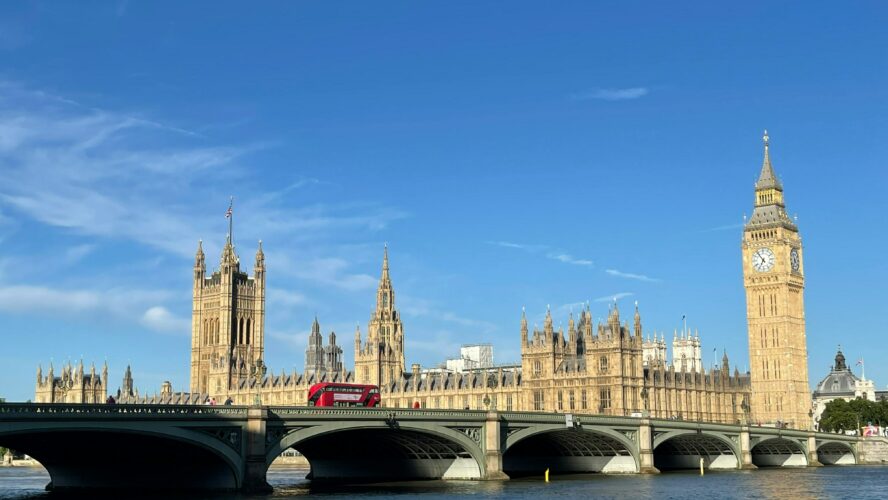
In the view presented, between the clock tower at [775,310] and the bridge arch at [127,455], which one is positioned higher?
the clock tower at [775,310]

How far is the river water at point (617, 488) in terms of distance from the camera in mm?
77375

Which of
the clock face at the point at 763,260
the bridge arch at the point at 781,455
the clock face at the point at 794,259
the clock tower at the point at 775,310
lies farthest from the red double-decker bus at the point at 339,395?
the clock face at the point at 794,259

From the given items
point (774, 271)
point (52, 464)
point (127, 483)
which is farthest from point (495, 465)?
point (774, 271)

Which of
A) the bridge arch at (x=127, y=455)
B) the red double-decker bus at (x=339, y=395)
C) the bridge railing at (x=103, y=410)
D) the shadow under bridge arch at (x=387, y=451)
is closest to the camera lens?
the bridge railing at (x=103, y=410)

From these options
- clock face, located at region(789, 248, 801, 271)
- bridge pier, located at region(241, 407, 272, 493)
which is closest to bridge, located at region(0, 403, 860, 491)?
bridge pier, located at region(241, 407, 272, 493)

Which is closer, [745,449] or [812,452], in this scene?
[745,449]

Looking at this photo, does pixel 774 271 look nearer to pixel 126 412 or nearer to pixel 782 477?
pixel 782 477

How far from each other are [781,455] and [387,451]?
5438 centimetres

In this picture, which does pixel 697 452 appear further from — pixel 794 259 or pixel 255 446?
pixel 255 446

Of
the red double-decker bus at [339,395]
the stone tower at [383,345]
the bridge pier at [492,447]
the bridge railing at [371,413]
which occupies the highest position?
the stone tower at [383,345]

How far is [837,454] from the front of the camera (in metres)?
140

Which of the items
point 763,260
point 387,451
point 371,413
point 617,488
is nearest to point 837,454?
point 763,260

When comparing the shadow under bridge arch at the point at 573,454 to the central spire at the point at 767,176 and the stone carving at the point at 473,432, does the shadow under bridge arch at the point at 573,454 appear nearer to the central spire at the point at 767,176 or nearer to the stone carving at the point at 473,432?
the stone carving at the point at 473,432

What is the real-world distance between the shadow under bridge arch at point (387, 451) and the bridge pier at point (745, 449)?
121 feet
